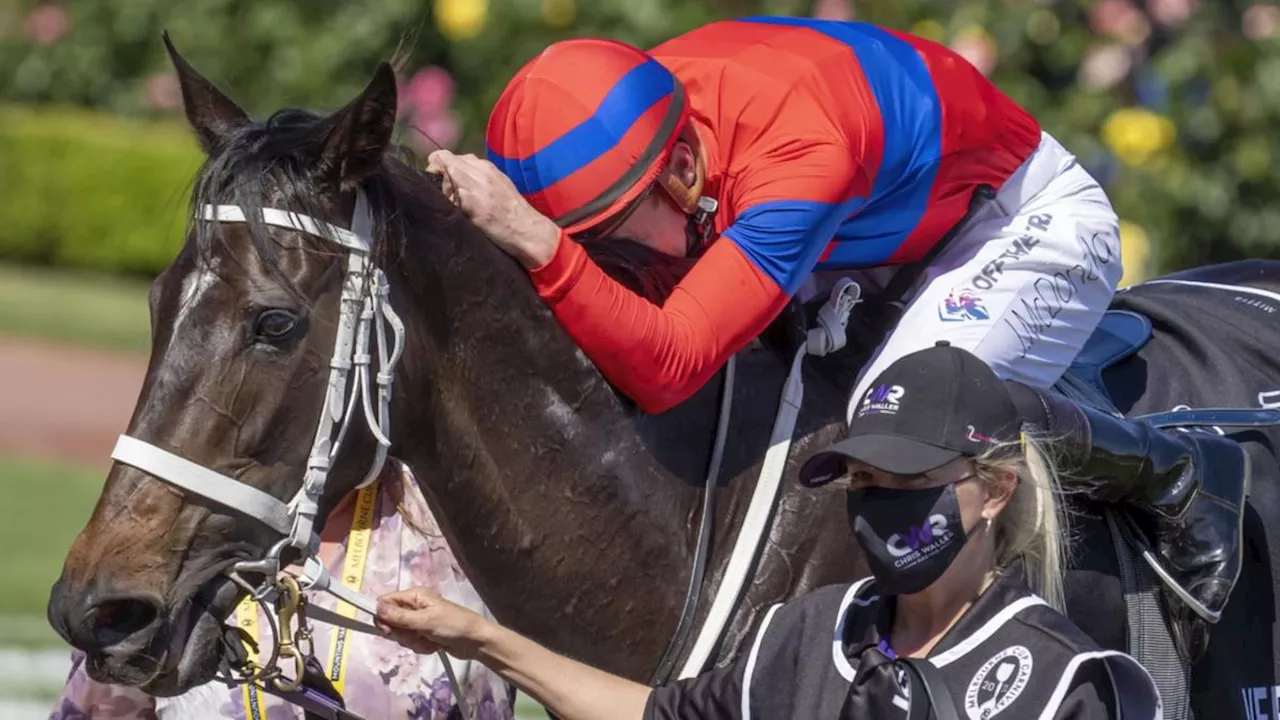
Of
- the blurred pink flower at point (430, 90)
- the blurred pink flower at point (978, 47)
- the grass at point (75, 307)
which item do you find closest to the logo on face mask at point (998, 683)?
the blurred pink flower at point (978, 47)

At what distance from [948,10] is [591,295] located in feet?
32.9

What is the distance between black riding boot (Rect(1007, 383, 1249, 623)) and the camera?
10.5 ft

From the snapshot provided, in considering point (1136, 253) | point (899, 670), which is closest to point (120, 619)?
point (899, 670)

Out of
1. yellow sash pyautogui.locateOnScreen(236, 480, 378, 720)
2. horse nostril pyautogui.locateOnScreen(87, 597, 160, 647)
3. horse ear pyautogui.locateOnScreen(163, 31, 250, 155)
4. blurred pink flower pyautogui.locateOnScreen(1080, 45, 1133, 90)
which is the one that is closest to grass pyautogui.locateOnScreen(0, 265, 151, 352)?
blurred pink flower pyautogui.locateOnScreen(1080, 45, 1133, 90)

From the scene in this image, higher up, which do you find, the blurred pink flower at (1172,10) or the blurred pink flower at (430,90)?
the blurred pink flower at (430,90)

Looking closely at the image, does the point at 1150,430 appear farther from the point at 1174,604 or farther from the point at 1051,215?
the point at 1051,215

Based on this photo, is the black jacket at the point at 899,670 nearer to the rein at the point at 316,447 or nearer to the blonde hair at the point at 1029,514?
the blonde hair at the point at 1029,514

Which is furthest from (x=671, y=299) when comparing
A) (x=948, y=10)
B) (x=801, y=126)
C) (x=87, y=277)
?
(x=87, y=277)

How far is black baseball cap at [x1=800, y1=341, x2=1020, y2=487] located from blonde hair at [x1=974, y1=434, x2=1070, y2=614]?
3 cm

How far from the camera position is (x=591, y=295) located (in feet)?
10.7

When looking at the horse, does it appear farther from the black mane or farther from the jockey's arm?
the jockey's arm

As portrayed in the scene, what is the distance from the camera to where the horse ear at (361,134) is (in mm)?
2979

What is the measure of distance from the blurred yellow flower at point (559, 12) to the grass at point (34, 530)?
202 inches

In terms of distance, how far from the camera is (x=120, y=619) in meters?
2.90
